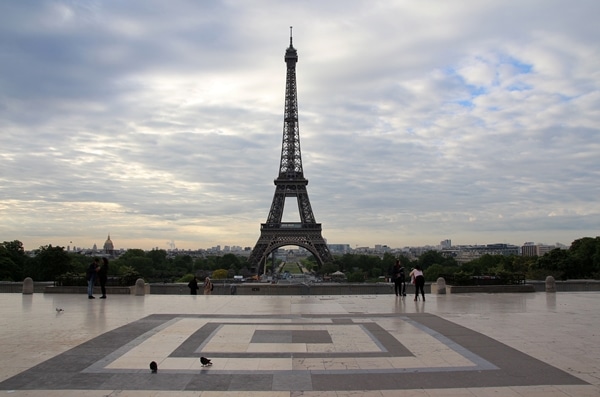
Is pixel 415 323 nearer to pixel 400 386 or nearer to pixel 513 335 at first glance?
pixel 513 335

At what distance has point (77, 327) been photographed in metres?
15.1

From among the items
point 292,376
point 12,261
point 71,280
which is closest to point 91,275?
point 71,280

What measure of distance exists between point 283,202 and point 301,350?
299 ft

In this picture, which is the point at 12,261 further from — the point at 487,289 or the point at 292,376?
the point at 292,376

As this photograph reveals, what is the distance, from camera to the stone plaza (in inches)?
358

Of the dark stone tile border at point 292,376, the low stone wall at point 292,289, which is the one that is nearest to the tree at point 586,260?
the low stone wall at point 292,289

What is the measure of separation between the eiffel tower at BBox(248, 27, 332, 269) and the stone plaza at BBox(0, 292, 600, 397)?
257 ft

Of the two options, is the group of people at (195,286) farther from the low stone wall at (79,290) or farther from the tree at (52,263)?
the tree at (52,263)

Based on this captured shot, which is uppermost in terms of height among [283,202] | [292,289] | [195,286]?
[283,202]

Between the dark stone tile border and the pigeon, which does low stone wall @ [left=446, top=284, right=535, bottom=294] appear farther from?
the pigeon

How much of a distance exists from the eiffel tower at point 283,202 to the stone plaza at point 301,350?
78453 millimetres

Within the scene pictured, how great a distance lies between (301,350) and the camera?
467 inches

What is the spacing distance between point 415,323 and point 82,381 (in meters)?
9.35

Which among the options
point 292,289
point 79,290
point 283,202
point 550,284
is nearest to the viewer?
point 79,290
